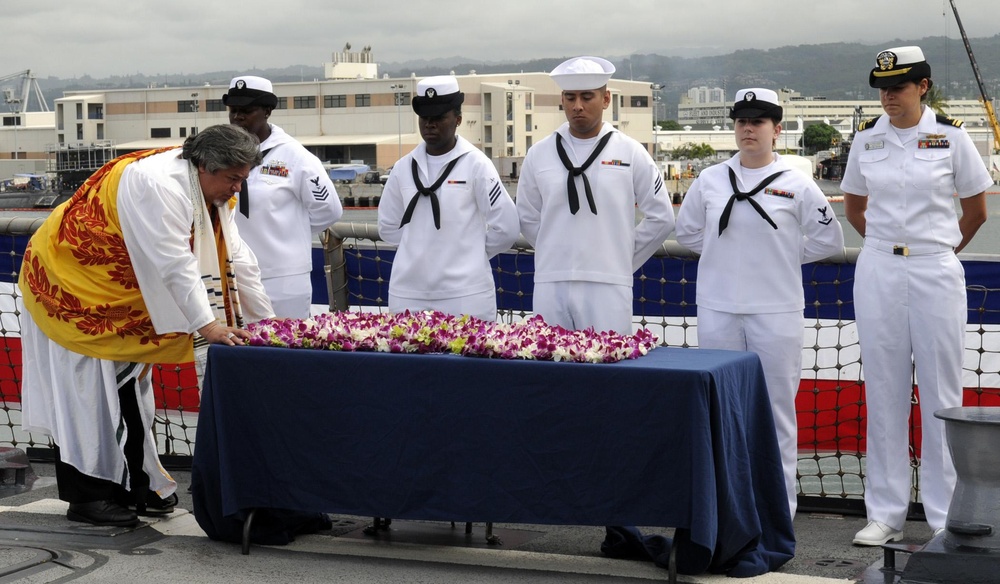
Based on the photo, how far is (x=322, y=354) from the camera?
178 inches

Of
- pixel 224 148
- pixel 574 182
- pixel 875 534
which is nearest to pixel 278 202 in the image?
pixel 224 148

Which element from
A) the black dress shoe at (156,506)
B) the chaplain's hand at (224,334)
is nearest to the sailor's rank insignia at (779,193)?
the chaplain's hand at (224,334)

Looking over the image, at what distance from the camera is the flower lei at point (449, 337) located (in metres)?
4.30

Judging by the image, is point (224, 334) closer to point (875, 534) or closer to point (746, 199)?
point (746, 199)

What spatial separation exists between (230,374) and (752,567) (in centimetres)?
202

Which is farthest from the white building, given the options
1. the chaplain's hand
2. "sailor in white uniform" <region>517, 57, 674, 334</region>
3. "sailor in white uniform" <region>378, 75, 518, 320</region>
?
the chaplain's hand

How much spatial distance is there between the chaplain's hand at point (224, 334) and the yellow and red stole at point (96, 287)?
0.33m

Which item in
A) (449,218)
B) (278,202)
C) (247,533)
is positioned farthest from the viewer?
(278,202)

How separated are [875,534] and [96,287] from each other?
324 cm

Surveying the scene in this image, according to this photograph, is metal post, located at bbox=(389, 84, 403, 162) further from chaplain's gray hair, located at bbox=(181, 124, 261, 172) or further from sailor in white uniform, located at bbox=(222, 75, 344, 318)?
chaplain's gray hair, located at bbox=(181, 124, 261, 172)

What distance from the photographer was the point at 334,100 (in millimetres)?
109312

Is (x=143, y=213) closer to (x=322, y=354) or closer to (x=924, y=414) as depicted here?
(x=322, y=354)

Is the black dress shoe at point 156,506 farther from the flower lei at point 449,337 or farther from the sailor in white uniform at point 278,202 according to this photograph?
the sailor in white uniform at point 278,202

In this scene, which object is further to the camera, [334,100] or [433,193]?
[334,100]
